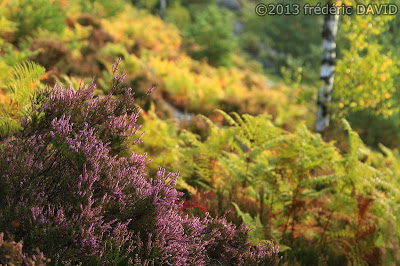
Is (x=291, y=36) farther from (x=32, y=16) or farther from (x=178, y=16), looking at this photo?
(x=32, y=16)

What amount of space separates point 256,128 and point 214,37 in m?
10.5

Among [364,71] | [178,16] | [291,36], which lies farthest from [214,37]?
[291,36]

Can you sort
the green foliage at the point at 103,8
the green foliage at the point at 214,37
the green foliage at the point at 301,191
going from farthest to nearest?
the green foliage at the point at 214,37 < the green foliage at the point at 103,8 < the green foliage at the point at 301,191

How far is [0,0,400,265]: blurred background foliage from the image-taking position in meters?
3.67

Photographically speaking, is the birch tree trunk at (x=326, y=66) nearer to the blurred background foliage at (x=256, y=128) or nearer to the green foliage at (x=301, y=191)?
the blurred background foliage at (x=256, y=128)

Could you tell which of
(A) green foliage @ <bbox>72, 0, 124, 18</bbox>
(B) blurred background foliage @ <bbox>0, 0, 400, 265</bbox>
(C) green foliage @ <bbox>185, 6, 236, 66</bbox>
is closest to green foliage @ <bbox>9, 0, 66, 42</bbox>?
(B) blurred background foliage @ <bbox>0, 0, 400, 265</bbox>

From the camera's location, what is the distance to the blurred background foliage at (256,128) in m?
3.67

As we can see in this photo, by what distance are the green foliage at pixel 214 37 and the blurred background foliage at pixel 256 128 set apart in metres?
0.05

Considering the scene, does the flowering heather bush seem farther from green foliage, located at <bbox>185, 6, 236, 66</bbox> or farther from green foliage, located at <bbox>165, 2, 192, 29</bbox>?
green foliage, located at <bbox>165, 2, 192, 29</bbox>

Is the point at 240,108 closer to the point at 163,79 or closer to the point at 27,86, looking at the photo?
the point at 163,79

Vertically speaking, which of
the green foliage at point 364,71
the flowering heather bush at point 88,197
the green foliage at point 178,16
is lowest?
the flowering heather bush at point 88,197

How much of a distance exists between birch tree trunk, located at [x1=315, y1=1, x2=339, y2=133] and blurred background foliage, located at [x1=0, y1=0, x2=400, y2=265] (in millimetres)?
224

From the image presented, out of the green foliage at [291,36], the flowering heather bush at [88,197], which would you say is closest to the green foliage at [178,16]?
the green foliage at [291,36]

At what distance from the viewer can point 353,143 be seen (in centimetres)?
418
